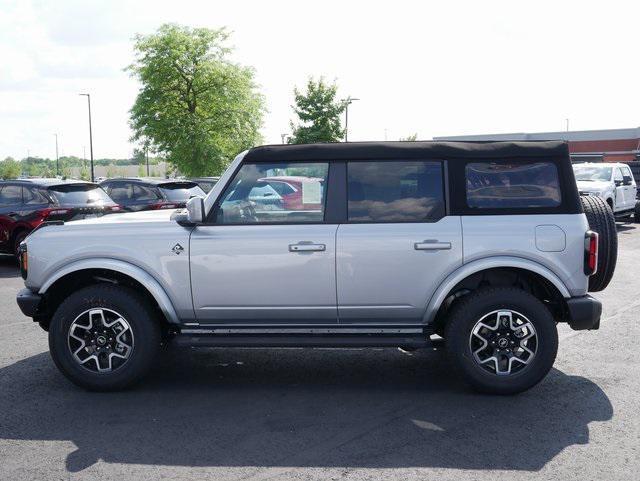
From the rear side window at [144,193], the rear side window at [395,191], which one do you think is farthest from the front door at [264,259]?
the rear side window at [144,193]

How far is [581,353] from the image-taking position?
6617 mm

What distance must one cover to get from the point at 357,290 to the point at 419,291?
47cm

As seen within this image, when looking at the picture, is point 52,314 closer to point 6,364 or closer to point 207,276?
point 6,364

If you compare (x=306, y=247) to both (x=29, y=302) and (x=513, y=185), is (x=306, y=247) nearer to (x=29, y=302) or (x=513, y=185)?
(x=513, y=185)

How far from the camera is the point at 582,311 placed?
5.28 meters

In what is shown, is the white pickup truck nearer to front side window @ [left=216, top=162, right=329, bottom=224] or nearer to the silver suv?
the silver suv

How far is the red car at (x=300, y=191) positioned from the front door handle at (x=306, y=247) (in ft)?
1.08

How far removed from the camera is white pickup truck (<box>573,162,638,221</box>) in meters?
19.2

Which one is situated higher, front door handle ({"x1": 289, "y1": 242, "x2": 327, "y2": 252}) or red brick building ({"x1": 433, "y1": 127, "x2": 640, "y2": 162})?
red brick building ({"x1": 433, "y1": 127, "x2": 640, "y2": 162})

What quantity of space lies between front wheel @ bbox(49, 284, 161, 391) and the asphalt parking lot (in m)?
0.18

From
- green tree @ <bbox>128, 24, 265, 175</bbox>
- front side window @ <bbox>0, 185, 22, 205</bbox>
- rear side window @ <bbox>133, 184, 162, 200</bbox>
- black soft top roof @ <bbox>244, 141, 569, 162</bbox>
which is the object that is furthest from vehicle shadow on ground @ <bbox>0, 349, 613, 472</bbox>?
green tree @ <bbox>128, 24, 265, 175</bbox>

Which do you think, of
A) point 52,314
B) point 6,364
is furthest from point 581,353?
point 6,364

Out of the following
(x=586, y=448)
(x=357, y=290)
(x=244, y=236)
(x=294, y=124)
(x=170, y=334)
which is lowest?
(x=586, y=448)

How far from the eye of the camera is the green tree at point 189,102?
4353cm
